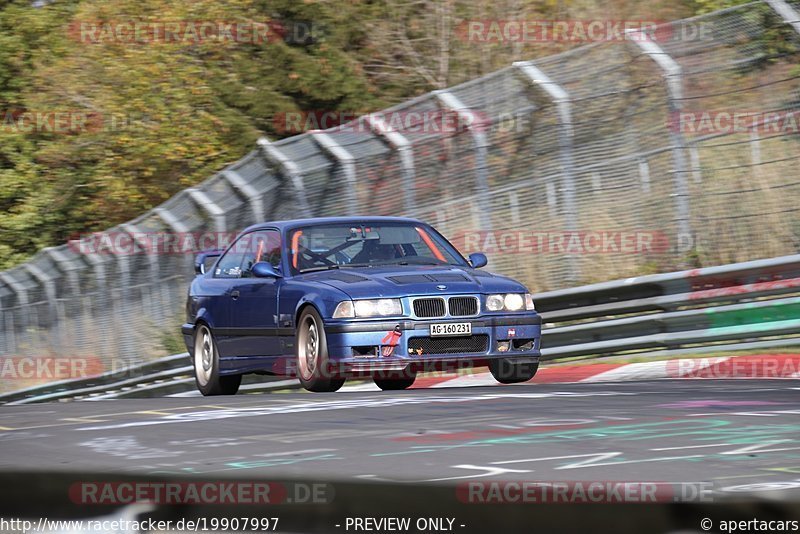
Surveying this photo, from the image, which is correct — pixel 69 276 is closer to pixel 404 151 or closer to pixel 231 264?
pixel 404 151

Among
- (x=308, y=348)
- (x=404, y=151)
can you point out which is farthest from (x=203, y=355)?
(x=404, y=151)

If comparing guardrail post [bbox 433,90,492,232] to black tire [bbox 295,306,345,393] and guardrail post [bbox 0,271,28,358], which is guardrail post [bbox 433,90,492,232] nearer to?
black tire [bbox 295,306,345,393]

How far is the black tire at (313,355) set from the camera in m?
10.8

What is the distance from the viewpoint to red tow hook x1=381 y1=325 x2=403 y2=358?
10727 mm

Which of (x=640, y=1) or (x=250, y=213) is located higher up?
(x=640, y=1)

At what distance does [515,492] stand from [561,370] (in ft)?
30.7

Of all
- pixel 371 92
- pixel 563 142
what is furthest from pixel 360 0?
pixel 563 142

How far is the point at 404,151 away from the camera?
52.4 feet

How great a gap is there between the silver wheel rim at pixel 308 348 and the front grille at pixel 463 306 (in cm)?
104

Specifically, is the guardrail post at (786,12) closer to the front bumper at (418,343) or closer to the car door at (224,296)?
the front bumper at (418,343)

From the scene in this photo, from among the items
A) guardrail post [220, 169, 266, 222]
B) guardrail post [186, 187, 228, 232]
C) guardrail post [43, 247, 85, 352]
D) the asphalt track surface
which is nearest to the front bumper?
the asphalt track surface

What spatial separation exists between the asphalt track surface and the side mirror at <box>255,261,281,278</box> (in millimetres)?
2070

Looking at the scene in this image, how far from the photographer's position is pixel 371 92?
36.7 meters

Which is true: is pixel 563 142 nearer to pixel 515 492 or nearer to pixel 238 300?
pixel 238 300
